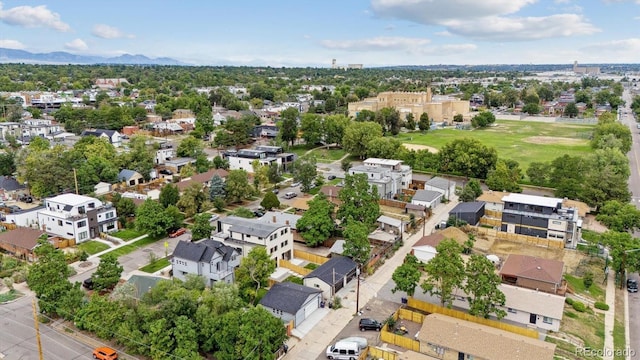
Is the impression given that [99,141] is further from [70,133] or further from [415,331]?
[415,331]

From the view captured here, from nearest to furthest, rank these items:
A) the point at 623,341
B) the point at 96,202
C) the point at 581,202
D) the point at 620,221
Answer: the point at 623,341, the point at 620,221, the point at 96,202, the point at 581,202

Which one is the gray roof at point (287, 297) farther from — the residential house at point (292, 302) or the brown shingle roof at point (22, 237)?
the brown shingle roof at point (22, 237)

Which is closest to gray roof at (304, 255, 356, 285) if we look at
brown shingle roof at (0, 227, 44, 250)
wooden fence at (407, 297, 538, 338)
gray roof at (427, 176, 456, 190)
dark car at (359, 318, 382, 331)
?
dark car at (359, 318, 382, 331)

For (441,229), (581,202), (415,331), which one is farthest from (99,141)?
(581,202)

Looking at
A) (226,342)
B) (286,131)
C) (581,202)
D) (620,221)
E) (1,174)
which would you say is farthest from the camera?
(286,131)

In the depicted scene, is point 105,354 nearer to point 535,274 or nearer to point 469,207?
point 535,274

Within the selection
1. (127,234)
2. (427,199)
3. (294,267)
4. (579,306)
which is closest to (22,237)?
(127,234)

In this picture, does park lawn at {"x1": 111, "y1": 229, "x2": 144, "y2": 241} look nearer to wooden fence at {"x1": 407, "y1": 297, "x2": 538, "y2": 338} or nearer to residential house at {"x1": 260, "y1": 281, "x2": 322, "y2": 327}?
residential house at {"x1": 260, "y1": 281, "x2": 322, "y2": 327}
